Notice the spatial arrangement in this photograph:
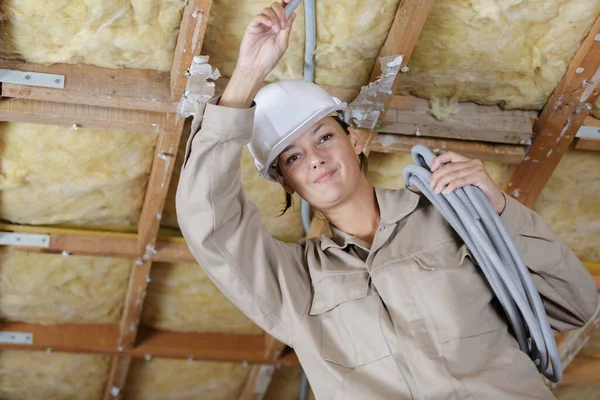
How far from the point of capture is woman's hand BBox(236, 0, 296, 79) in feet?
5.99

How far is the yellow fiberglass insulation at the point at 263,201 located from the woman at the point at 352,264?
0.92 metres

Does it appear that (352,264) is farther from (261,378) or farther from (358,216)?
(261,378)

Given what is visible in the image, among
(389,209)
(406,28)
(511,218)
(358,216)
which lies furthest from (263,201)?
(511,218)

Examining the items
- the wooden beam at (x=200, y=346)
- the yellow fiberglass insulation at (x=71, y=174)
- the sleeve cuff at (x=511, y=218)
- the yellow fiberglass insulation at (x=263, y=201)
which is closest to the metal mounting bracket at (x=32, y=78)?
the yellow fiberglass insulation at (x=71, y=174)

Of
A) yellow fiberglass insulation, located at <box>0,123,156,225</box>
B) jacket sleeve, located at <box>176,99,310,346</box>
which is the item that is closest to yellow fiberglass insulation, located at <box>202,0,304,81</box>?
yellow fiberglass insulation, located at <box>0,123,156,225</box>

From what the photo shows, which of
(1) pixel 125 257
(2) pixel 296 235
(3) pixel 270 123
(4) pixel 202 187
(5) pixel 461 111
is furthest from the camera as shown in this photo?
(2) pixel 296 235

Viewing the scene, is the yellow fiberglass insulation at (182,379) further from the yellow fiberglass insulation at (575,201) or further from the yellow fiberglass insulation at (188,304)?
the yellow fiberglass insulation at (575,201)

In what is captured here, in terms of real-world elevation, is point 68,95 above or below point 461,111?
below

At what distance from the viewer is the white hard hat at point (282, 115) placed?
210cm

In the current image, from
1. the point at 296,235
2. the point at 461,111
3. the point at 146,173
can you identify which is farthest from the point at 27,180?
the point at 461,111

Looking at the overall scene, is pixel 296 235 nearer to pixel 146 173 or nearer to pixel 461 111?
pixel 146 173

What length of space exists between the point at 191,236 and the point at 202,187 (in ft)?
0.44

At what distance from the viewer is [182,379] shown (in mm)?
4262

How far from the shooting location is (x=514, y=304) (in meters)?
1.89
